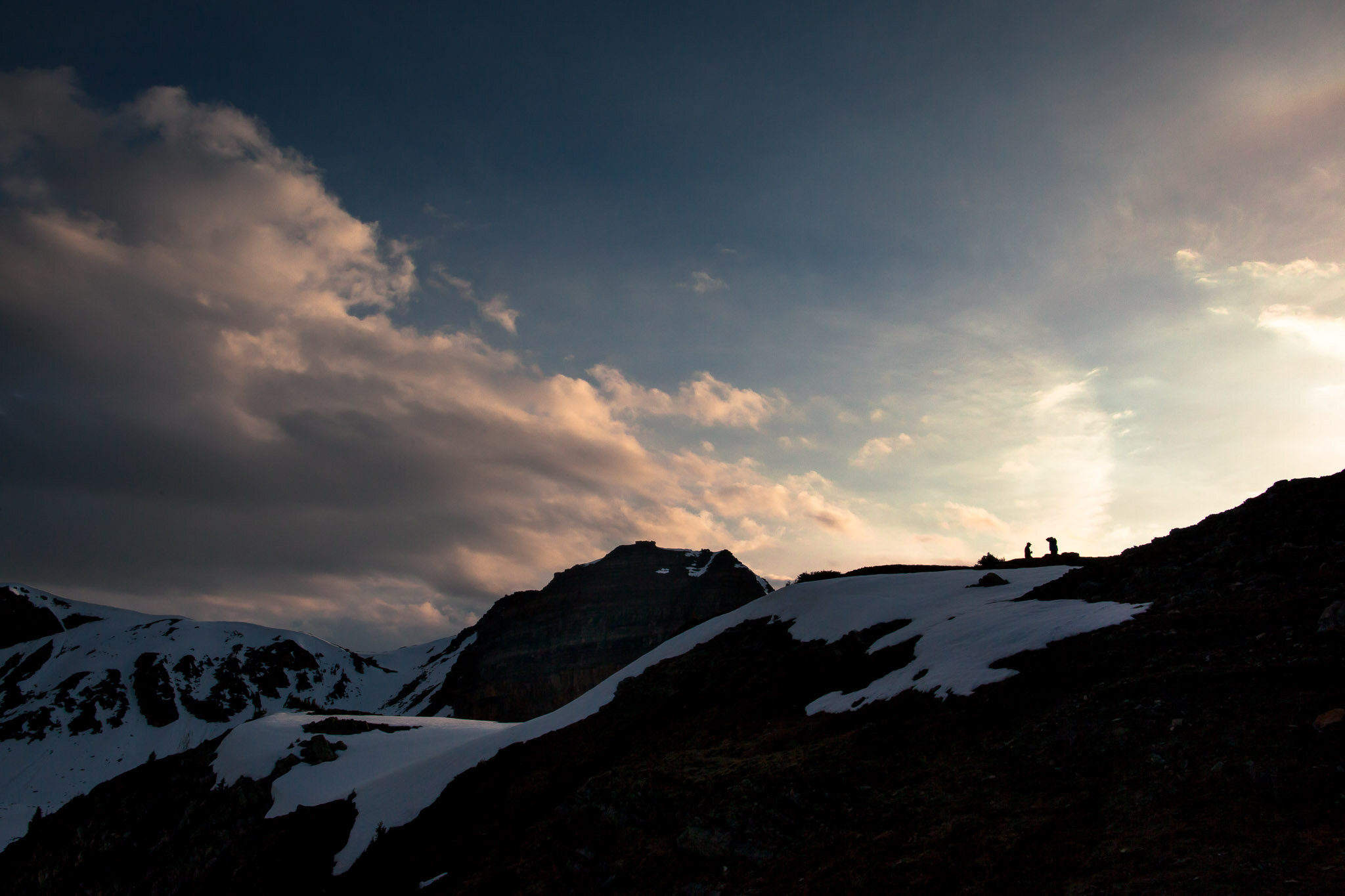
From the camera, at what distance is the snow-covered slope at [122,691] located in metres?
128

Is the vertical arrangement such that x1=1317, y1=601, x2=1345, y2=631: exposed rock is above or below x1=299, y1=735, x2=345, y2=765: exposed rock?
above

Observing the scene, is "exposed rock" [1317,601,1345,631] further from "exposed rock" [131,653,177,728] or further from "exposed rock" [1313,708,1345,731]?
"exposed rock" [131,653,177,728]

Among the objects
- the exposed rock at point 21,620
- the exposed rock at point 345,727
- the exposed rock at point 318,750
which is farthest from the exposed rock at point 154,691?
the exposed rock at point 318,750

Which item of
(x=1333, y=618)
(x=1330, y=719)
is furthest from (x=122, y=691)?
(x=1333, y=618)

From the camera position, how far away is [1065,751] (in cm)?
1672

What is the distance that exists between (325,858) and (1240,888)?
3659 cm

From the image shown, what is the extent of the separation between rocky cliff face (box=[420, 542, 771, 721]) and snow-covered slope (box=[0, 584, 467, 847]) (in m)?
31.4

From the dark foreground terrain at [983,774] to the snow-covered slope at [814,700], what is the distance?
4.00ft

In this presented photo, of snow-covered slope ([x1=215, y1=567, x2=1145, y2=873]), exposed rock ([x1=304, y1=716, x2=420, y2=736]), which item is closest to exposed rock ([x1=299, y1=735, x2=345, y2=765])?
snow-covered slope ([x1=215, y1=567, x2=1145, y2=873])

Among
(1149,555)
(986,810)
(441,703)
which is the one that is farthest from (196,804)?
(441,703)

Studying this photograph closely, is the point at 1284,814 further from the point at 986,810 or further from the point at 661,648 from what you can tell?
the point at 661,648

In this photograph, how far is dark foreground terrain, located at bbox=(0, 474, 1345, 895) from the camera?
495 inches

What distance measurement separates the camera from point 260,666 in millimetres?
180750

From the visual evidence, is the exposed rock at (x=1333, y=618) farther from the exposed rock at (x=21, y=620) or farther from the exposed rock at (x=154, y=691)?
the exposed rock at (x=21, y=620)
